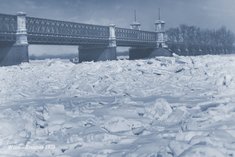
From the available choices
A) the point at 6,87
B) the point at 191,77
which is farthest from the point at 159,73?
the point at 6,87

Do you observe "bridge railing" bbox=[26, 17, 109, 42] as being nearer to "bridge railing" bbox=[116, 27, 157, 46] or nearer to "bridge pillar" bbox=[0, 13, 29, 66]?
"bridge pillar" bbox=[0, 13, 29, 66]

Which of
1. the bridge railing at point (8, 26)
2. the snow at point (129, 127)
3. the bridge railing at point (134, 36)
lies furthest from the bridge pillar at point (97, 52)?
the snow at point (129, 127)

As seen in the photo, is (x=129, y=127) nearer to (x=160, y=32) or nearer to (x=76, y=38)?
(x=76, y=38)

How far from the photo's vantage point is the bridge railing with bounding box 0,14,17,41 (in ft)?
127

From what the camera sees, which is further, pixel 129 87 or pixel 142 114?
pixel 129 87

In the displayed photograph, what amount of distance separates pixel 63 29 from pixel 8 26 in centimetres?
1312

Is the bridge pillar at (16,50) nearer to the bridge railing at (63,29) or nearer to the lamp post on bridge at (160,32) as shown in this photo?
the bridge railing at (63,29)

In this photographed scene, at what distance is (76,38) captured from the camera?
52656mm

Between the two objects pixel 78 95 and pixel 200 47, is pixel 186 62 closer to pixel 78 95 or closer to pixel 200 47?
pixel 78 95

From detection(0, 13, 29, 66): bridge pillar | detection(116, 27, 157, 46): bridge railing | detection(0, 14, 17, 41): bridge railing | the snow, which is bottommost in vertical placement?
the snow

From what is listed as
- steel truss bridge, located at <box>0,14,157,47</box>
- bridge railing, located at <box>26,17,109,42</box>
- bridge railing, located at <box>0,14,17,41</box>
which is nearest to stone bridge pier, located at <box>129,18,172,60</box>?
steel truss bridge, located at <box>0,14,157,47</box>

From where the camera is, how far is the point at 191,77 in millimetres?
15328

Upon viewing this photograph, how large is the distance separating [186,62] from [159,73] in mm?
3002

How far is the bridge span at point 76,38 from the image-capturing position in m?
39.1
